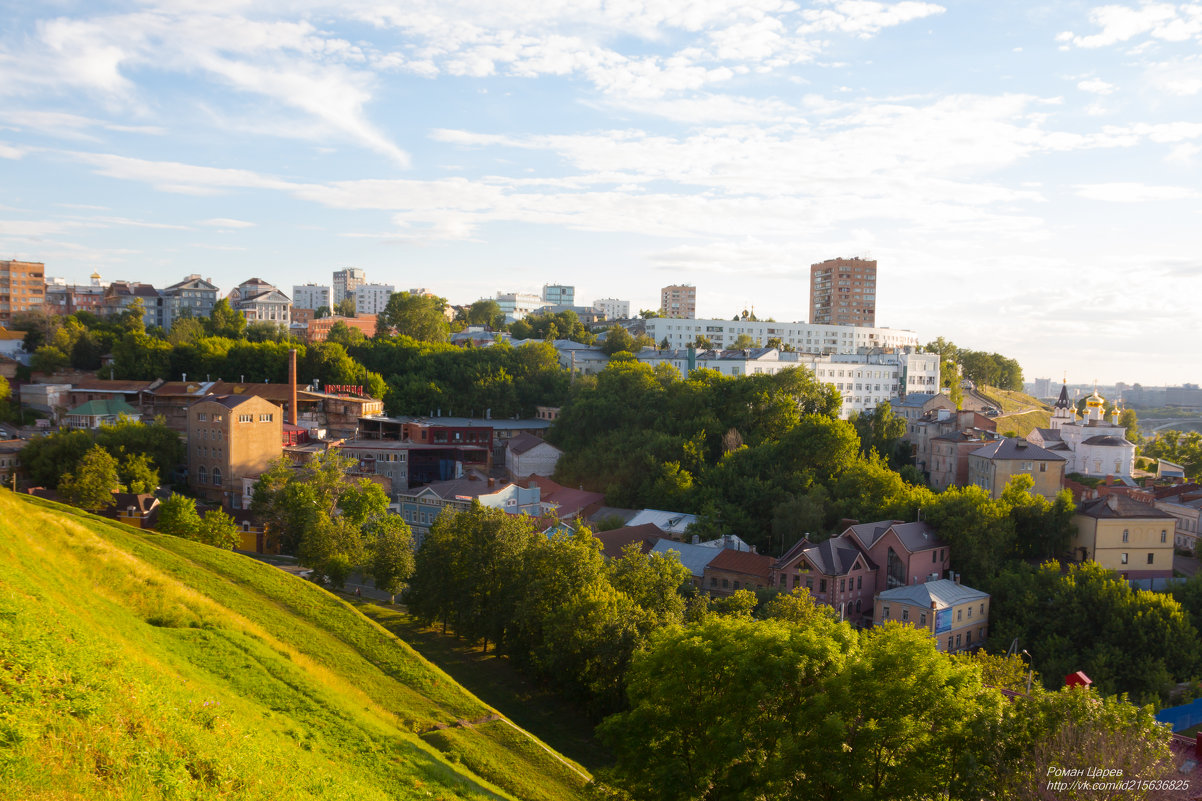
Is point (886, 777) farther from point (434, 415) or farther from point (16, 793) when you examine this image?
point (434, 415)

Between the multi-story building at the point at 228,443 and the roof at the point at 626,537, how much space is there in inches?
994

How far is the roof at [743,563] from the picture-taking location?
41.3 metres

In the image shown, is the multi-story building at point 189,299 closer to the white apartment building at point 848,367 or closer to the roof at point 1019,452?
the white apartment building at point 848,367

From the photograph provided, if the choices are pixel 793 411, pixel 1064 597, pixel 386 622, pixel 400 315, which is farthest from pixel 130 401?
pixel 1064 597

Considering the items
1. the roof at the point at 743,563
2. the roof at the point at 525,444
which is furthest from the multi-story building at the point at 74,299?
the roof at the point at 743,563

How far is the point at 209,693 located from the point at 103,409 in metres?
58.9

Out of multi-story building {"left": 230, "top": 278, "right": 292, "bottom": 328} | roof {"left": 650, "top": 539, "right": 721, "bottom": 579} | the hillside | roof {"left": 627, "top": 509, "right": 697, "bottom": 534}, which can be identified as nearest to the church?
the hillside

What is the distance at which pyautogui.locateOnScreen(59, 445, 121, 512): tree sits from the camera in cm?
4484

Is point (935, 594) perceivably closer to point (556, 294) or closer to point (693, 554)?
point (693, 554)

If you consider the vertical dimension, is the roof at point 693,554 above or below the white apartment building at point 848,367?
below

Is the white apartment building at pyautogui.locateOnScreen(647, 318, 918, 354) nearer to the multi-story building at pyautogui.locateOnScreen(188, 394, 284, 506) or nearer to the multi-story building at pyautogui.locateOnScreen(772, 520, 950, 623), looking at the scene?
the multi-story building at pyautogui.locateOnScreen(188, 394, 284, 506)

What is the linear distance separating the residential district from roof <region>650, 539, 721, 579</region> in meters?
0.13

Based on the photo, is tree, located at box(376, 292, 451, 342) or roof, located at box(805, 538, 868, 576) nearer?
roof, located at box(805, 538, 868, 576)

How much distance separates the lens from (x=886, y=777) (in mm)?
15414
